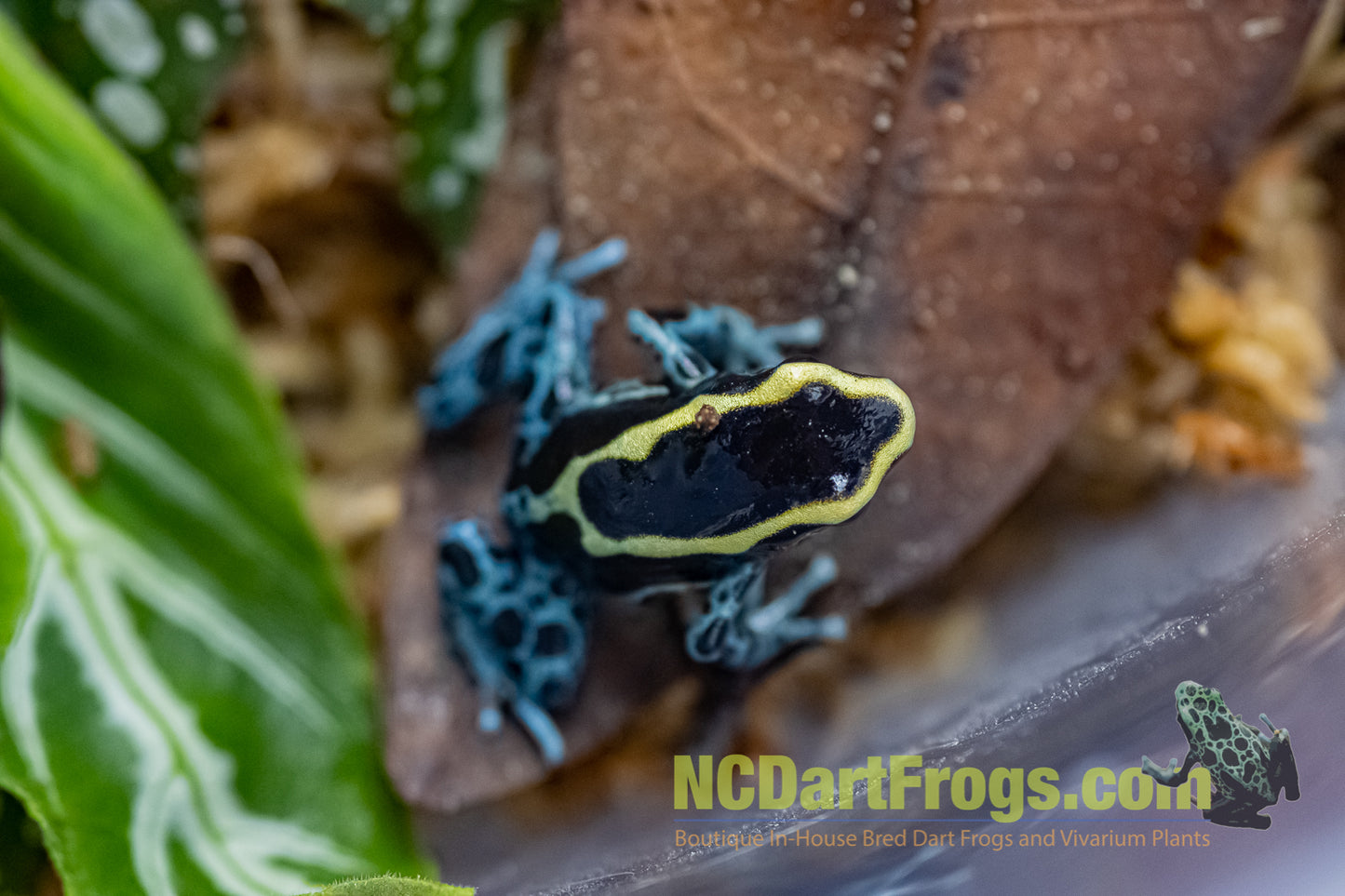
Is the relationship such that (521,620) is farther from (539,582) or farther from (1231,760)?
(1231,760)

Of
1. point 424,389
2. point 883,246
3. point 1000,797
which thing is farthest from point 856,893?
point 424,389

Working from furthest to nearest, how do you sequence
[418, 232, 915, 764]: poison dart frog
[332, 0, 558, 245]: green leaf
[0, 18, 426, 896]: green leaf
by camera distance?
[332, 0, 558, 245]: green leaf, [0, 18, 426, 896]: green leaf, [418, 232, 915, 764]: poison dart frog

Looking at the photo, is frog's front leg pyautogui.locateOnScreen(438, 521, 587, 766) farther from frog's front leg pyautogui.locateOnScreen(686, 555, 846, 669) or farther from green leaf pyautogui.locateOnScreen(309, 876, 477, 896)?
green leaf pyautogui.locateOnScreen(309, 876, 477, 896)

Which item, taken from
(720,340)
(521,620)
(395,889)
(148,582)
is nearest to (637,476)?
(720,340)

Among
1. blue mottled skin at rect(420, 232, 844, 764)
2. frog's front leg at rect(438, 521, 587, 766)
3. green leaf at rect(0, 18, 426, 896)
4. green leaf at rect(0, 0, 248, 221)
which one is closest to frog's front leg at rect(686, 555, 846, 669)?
blue mottled skin at rect(420, 232, 844, 764)

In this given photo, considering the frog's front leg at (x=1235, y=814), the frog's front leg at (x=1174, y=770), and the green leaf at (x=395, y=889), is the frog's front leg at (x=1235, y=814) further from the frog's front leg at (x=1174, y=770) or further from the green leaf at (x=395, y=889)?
the green leaf at (x=395, y=889)

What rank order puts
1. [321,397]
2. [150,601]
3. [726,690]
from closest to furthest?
1. [150,601]
2. [726,690]
3. [321,397]

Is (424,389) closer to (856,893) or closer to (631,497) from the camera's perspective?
(631,497)

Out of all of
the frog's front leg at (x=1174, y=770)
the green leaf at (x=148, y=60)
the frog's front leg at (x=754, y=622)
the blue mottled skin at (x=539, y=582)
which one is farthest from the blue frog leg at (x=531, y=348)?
the frog's front leg at (x=1174, y=770)
